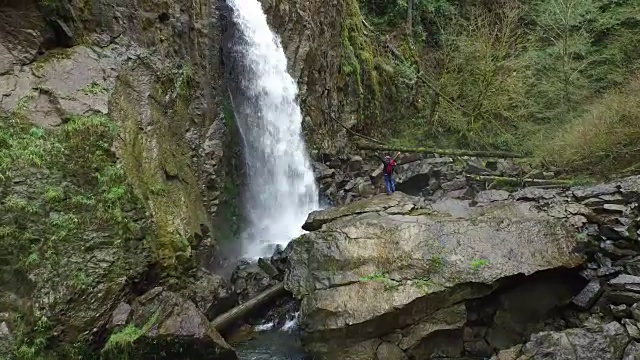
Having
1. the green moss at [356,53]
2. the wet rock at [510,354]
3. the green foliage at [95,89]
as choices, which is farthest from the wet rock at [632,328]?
the green moss at [356,53]

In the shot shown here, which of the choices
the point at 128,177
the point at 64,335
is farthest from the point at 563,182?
the point at 64,335

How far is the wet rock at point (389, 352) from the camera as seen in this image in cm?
701

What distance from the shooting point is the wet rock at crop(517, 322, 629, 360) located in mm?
6137

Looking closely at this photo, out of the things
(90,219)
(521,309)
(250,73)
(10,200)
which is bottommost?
(521,309)

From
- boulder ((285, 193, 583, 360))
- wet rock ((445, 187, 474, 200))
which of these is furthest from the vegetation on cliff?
boulder ((285, 193, 583, 360))

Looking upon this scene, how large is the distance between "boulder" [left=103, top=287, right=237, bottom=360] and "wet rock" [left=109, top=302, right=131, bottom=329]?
0.09m

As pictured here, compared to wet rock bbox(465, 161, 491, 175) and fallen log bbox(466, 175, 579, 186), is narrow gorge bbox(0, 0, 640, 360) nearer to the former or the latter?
fallen log bbox(466, 175, 579, 186)

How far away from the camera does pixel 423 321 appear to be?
7363 mm

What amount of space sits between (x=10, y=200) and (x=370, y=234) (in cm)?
564

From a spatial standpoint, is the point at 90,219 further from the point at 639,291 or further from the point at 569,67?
the point at 569,67

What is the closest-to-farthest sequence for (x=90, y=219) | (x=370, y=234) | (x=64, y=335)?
(x=64, y=335), (x=90, y=219), (x=370, y=234)

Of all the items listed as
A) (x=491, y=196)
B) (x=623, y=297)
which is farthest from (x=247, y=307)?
(x=491, y=196)

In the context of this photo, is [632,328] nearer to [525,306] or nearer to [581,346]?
[581,346]

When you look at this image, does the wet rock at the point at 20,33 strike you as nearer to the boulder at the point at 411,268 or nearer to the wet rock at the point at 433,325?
the boulder at the point at 411,268
